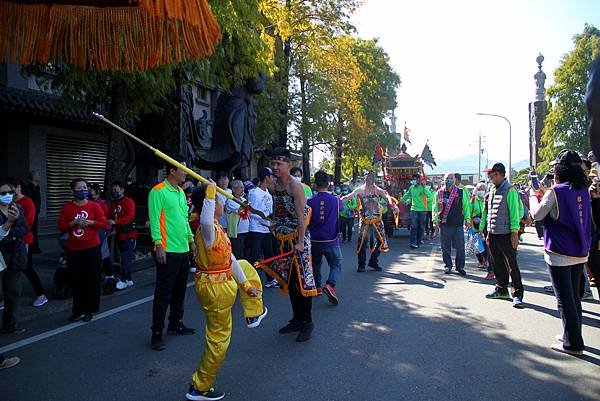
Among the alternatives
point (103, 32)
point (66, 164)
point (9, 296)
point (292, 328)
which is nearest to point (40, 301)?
point (9, 296)

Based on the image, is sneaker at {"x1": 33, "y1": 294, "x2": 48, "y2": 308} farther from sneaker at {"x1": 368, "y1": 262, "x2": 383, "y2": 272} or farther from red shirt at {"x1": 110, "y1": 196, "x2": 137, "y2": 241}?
sneaker at {"x1": 368, "y1": 262, "x2": 383, "y2": 272}

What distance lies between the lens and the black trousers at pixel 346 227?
49.1 ft

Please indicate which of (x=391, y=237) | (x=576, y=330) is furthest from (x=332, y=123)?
(x=576, y=330)

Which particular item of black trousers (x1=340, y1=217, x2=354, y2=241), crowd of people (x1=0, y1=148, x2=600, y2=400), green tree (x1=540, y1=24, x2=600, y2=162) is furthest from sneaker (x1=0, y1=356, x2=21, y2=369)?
green tree (x1=540, y1=24, x2=600, y2=162)

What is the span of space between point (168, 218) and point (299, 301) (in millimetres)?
1638

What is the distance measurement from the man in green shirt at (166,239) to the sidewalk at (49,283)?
86.7 inches

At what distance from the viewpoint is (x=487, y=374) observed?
13.4 feet

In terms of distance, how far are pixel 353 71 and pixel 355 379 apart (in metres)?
19.2

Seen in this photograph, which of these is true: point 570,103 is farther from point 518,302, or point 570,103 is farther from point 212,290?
point 212,290

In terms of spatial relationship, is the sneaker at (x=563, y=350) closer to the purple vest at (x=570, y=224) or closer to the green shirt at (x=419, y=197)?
the purple vest at (x=570, y=224)

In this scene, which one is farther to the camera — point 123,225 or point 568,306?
point 123,225

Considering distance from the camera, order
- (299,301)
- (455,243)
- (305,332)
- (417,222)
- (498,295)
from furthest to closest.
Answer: (417,222), (455,243), (498,295), (299,301), (305,332)

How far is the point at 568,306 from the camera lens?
454 cm

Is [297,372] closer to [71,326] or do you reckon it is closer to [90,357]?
[90,357]
